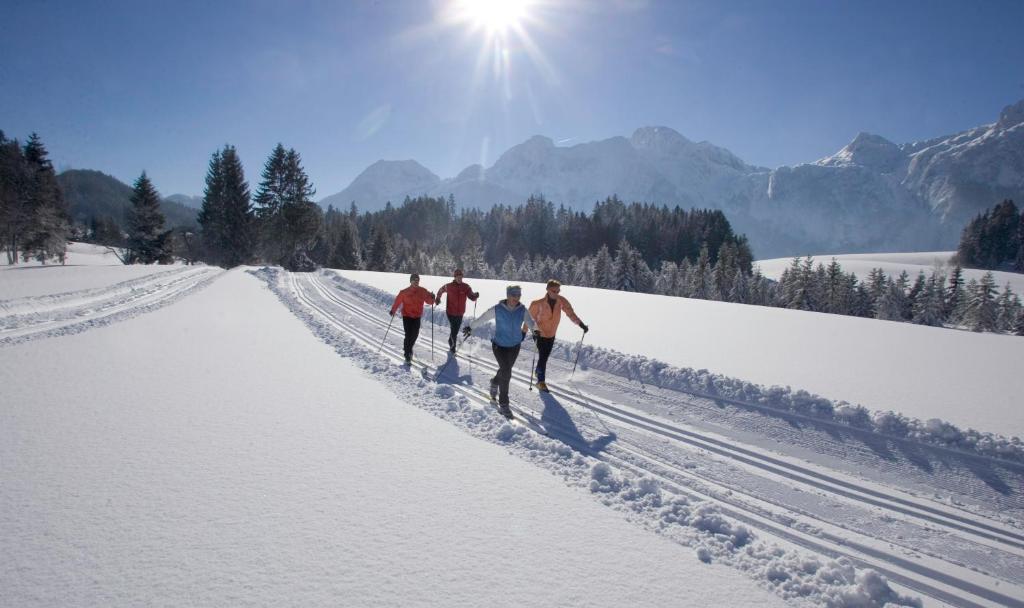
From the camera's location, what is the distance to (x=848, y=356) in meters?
9.95

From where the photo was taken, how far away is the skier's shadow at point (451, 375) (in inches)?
340

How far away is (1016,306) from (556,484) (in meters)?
82.9

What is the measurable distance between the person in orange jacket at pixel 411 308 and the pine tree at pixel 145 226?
181 feet

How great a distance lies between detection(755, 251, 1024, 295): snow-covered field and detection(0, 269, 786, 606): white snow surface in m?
98.8

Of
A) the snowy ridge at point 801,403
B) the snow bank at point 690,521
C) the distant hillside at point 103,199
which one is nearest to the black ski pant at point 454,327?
the snowy ridge at point 801,403

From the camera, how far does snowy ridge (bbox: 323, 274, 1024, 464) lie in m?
5.64

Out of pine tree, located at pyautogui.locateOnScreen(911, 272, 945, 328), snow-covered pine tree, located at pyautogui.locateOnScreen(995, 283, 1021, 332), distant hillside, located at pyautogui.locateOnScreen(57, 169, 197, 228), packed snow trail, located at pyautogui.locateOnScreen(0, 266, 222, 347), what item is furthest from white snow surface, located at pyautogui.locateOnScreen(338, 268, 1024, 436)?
distant hillside, located at pyautogui.locateOnScreen(57, 169, 197, 228)

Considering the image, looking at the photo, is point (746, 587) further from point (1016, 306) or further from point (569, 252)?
point (569, 252)

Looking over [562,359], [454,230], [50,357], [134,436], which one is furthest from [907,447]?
[454,230]

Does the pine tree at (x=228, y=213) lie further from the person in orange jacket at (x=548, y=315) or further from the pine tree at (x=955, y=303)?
the pine tree at (x=955, y=303)

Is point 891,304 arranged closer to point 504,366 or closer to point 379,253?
point 504,366

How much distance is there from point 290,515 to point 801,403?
744 centimetres

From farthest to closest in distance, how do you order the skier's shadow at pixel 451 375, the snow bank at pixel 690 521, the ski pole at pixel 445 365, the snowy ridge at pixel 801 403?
the ski pole at pixel 445 365
the skier's shadow at pixel 451 375
the snowy ridge at pixel 801 403
the snow bank at pixel 690 521

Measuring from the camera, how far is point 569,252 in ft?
355
